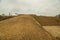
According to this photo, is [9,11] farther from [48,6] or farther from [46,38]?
[46,38]

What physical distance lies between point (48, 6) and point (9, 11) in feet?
2.49

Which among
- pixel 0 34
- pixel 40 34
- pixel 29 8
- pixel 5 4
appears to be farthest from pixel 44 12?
pixel 0 34

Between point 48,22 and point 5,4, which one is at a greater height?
point 5,4

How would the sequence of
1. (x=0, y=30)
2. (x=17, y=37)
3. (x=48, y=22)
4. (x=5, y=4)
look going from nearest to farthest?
(x=17, y=37) < (x=0, y=30) < (x=48, y=22) < (x=5, y=4)

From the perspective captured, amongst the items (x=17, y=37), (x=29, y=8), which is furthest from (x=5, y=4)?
(x=17, y=37)

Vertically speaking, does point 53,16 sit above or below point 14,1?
below

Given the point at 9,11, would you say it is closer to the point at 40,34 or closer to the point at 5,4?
the point at 5,4

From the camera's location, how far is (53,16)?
7.88 feet

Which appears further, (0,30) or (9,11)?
(9,11)

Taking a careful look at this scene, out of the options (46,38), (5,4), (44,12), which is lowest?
(46,38)

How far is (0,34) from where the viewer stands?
101 cm

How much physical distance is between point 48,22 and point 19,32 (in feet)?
3.57

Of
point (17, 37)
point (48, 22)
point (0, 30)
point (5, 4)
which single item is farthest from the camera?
point (5, 4)

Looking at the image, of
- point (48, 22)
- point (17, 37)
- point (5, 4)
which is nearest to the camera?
point (17, 37)
